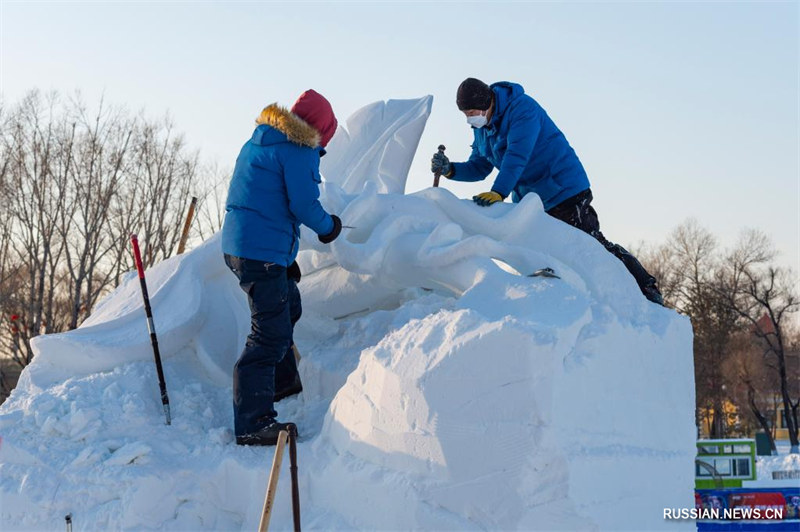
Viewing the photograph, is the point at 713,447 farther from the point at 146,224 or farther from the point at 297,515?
the point at 297,515

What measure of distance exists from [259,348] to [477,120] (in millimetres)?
1885

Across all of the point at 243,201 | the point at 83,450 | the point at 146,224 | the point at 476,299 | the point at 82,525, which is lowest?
the point at 82,525

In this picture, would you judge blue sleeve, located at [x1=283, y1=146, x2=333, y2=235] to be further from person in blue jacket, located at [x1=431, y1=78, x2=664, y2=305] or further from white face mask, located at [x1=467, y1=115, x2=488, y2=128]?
white face mask, located at [x1=467, y1=115, x2=488, y2=128]

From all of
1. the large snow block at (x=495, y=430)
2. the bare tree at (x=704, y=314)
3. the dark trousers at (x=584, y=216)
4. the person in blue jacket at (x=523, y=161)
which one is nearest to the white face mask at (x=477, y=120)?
the person in blue jacket at (x=523, y=161)

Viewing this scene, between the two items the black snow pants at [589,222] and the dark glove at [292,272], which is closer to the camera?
the dark glove at [292,272]

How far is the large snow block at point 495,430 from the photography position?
395 centimetres

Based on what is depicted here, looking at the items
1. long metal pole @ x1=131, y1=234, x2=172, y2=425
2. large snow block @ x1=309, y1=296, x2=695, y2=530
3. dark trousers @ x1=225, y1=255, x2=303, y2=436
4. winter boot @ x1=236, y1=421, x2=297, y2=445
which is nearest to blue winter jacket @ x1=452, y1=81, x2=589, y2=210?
large snow block @ x1=309, y1=296, x2=695, y2=530

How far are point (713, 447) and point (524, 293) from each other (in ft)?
47.1

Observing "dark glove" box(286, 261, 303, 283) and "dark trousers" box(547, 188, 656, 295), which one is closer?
"dark glove" box(286, 261, 303, 283)

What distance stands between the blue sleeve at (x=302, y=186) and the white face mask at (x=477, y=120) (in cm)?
130

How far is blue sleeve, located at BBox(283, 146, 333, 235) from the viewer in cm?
465

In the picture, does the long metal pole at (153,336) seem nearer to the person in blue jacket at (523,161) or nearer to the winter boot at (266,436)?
the winter boot at (266,436)

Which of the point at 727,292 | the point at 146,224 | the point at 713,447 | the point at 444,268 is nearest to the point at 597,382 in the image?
the point at 444,268

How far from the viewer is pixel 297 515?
165 inches
